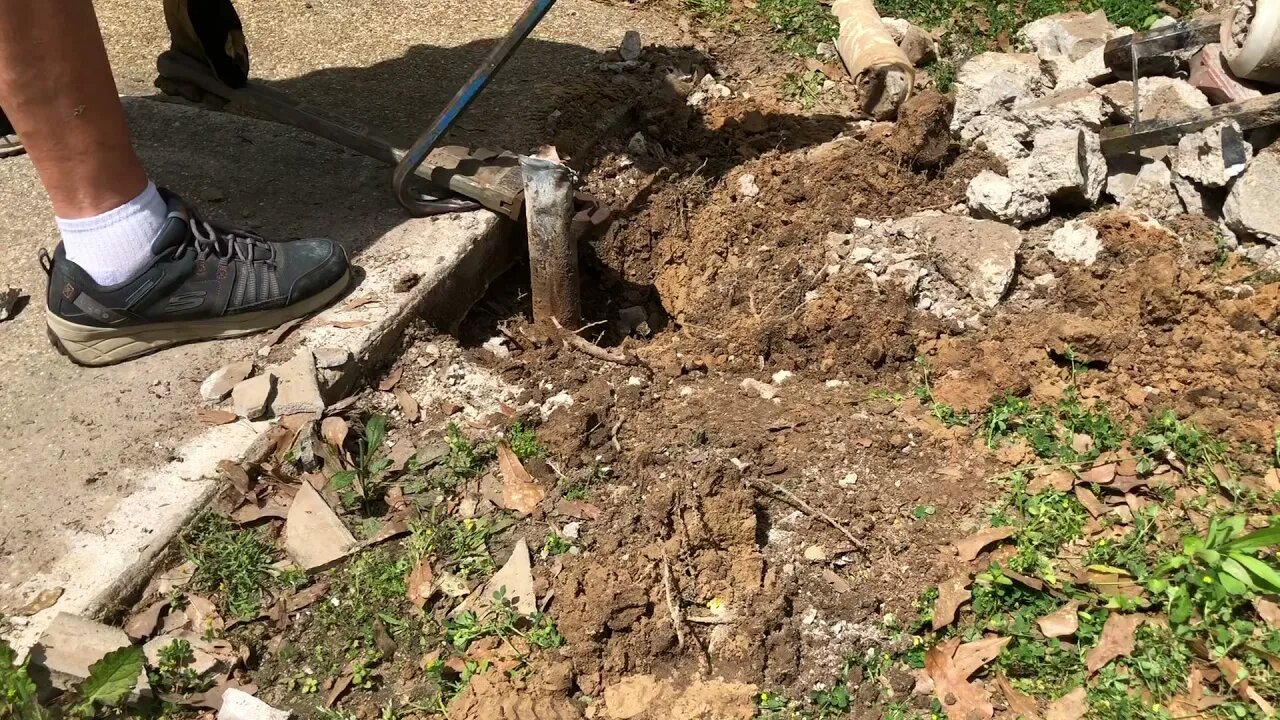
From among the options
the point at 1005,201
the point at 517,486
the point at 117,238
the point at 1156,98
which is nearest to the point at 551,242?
the point at 517,486

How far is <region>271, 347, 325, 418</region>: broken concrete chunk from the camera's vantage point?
2486 mm

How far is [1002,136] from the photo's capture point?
11.6ft

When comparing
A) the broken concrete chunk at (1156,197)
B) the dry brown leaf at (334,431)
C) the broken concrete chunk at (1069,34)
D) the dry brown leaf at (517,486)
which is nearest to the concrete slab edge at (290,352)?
the dry brown leaf at (334,431)

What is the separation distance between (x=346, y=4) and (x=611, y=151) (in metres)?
1.72

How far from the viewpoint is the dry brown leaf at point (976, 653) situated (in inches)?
82.6

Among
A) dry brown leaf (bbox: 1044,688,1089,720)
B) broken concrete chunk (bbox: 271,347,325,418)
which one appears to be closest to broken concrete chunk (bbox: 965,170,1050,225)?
dry brown leaf (bbox: 1044,688,1089,720)

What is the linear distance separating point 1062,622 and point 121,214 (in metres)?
2.57

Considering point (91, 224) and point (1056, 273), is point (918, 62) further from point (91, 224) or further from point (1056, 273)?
point (91, 224)

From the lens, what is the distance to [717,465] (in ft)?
7.87

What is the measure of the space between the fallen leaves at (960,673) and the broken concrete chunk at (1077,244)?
150cm

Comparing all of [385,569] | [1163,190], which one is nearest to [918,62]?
[1163,190]

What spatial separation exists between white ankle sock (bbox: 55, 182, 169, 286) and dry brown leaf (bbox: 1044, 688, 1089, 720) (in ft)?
8.24

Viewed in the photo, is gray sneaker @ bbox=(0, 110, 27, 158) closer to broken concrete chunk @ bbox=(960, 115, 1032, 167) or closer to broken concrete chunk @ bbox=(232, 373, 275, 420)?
broken concrete chunk @ bbox=(232, 373, 275, 420)

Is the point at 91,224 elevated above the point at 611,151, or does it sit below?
above
